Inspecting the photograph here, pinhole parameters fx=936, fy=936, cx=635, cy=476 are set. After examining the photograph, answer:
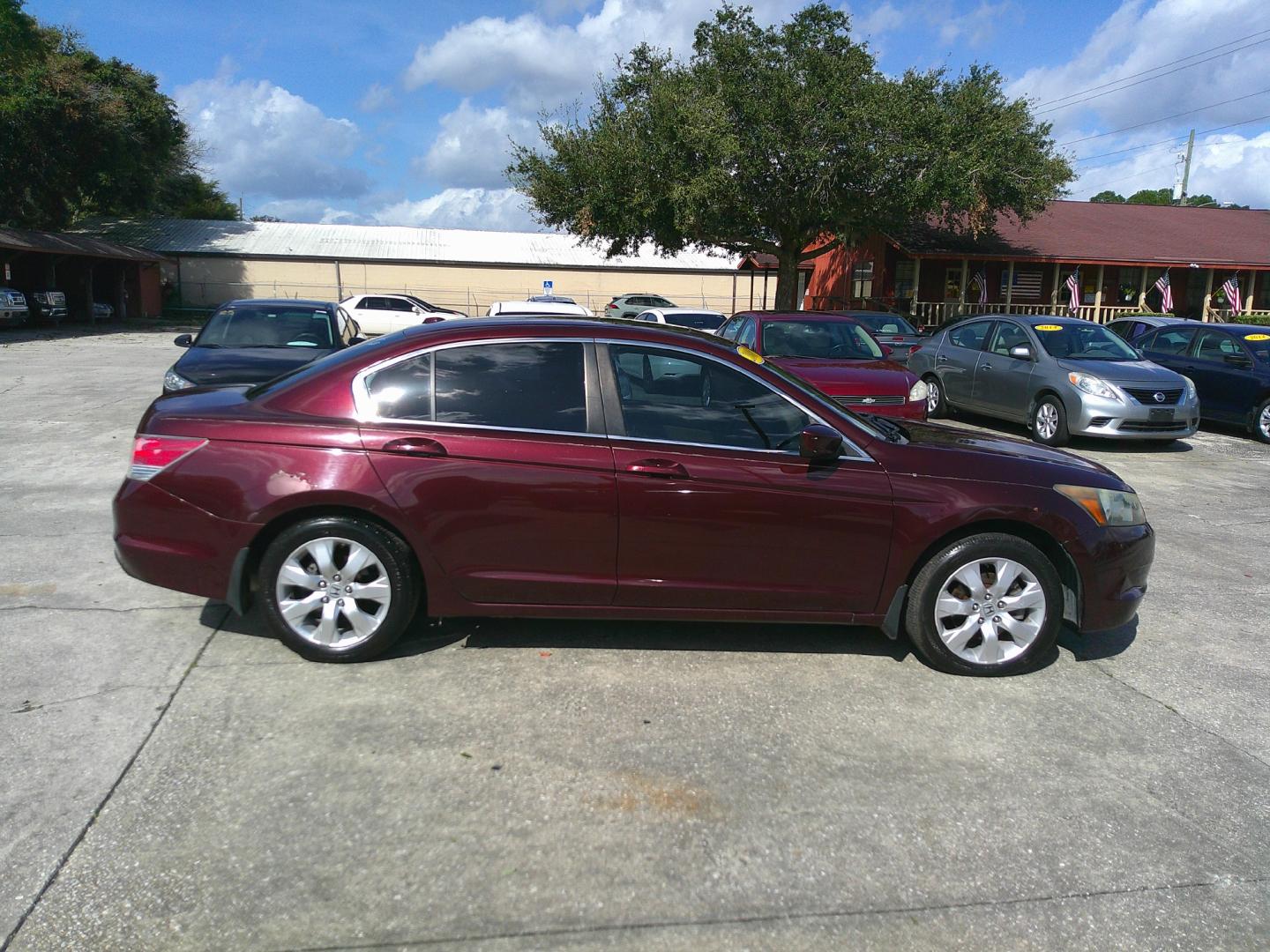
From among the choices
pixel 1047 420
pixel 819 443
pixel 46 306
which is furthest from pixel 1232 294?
pixel 46 306

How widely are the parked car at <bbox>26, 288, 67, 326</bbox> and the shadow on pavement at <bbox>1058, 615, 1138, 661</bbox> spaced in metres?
35.2

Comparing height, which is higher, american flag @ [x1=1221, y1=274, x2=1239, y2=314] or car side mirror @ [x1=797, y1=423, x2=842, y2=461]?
american flag @ [x1=1221, y1=274, x2=1239, y2=314]

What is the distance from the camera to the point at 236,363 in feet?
30.7

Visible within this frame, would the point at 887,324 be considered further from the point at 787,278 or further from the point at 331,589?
the point at 331,589

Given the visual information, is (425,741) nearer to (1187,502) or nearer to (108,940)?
(108,940)

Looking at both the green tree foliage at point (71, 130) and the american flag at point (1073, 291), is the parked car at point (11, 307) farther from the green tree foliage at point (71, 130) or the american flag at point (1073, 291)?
the american flag at point (1073, 291)

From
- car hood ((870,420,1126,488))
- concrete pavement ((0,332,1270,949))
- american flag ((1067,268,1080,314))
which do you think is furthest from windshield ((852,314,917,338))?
american flag ((1067,268,1080,314))

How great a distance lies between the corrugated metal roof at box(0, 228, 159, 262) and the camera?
28.6 meters

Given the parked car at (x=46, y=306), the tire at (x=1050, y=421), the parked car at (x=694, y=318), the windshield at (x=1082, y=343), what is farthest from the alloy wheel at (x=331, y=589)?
the parked car at (x=46, y=306)

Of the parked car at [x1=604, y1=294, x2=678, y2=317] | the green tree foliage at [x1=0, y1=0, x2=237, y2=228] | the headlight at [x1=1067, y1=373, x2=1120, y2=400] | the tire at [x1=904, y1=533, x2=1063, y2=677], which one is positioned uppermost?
the green tree foliage at [x1=0, y1=0, x2=237, y2=228]

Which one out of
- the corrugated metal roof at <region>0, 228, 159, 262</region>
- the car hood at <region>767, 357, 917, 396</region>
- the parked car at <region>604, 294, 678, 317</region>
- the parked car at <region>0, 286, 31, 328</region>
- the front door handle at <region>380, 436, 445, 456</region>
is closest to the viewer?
the front door handle at <region>380, 436, 445, 456</region>

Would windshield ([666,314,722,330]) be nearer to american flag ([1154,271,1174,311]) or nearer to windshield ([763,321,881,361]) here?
windshield ([763,321,881,361])

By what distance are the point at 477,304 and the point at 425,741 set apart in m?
44.5

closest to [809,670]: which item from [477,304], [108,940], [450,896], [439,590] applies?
[439,590]
